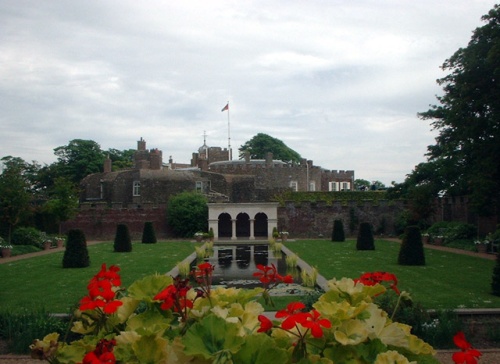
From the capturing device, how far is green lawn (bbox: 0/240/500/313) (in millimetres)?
11312

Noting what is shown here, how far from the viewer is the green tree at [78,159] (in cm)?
5728

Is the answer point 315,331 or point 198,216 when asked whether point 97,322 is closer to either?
point 315,331

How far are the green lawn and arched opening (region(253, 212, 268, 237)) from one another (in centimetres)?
1438

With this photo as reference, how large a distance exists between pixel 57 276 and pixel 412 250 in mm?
11354

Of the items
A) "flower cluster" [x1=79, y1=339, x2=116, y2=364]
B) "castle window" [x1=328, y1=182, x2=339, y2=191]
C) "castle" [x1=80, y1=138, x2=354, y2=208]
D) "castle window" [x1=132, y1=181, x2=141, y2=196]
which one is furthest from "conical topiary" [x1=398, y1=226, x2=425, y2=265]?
"castle window" [x1=328, y1=182, x2=339, y2=191]

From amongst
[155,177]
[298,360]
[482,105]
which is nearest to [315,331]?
[298,360]

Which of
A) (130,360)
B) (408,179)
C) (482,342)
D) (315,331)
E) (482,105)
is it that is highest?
(482,105)

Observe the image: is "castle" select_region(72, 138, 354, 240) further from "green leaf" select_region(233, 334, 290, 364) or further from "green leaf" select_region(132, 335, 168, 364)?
"green leaf" select_region(233, 334, 290, 364)

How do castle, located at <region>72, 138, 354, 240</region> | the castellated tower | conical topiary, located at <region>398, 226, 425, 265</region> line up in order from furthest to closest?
the castellated tower → castle, located at <region>72, 138, 354, 240</region> → conical topiary, located at <region>398, 226, 425, 265</region>

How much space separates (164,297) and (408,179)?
34.2m

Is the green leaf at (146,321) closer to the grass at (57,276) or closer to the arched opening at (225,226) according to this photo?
the grass at (57,276)

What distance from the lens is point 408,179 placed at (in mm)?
34875

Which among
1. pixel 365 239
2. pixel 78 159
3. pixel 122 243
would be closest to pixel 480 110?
pixel 365 239

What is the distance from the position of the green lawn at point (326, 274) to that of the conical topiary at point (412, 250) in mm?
340
